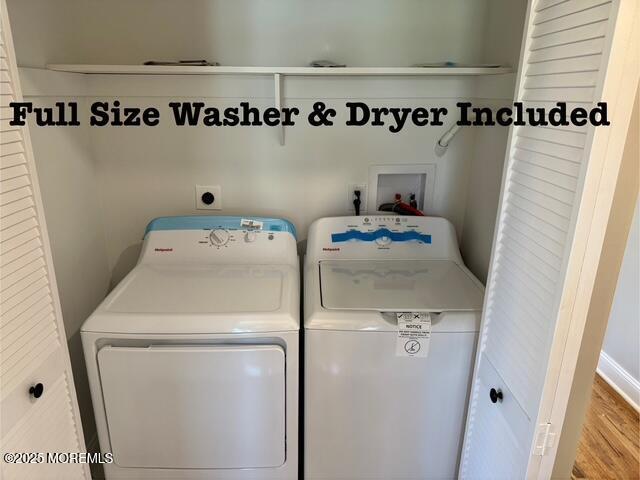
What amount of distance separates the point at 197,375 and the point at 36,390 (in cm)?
44

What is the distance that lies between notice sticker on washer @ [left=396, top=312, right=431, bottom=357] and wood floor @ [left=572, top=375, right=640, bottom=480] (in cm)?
102

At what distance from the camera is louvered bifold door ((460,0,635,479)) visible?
0.91 m

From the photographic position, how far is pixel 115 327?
→ 137 centimetres

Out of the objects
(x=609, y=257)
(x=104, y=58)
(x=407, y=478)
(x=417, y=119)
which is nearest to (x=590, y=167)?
(x=609, y=257)

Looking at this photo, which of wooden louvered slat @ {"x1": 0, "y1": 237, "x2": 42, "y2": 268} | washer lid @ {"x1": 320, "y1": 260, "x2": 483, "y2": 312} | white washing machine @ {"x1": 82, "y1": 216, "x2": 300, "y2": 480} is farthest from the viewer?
washer lid @ {"x1": 320, "y1": 260, "x2": 483, "y2": 312}

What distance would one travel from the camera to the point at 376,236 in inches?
71.4

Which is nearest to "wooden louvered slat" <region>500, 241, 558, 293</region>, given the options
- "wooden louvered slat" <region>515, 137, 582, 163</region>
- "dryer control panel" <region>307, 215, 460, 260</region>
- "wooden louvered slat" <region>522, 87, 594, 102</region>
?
"wooden louvered slat" <region>515, 137, 582, 163</region>

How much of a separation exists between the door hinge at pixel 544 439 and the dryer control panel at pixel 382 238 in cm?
84

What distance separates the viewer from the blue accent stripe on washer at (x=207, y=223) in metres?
1.79

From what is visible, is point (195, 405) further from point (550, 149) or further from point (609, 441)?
point (609, 441)

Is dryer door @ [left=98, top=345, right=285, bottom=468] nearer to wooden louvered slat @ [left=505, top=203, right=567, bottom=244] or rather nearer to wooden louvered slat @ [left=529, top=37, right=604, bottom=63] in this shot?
wooden louvered slat @ [left=505, top=203, right=567, bottom=244]

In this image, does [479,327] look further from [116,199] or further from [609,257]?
[116,199]

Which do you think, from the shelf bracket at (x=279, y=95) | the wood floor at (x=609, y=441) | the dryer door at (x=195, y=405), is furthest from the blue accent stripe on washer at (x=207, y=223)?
the wood floor at (x=609, y=441)

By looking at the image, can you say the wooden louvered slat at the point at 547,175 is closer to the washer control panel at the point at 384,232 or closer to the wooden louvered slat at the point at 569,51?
the wooden louvered slat at the point at 569,51
